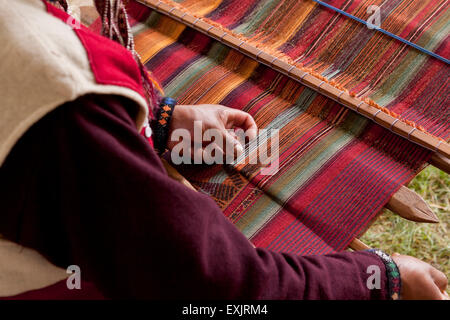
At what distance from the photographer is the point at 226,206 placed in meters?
0.96

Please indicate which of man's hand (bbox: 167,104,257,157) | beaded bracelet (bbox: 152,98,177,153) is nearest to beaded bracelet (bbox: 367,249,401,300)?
man's hand (bbox: 167,104,257,157)

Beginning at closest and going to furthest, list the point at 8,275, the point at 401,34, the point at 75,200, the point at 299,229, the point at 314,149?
1. the point at 75,200
2. the point at 8,275
3. the point at 299,229
4. the point at 314,149
5. the point at 401,34

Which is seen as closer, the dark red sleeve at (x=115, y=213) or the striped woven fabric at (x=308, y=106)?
the dark red sleeve at (x=115, y=213)

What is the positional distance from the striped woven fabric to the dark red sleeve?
36 centimetres

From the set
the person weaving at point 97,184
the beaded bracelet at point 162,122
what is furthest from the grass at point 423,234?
the person weaving at point 97,184

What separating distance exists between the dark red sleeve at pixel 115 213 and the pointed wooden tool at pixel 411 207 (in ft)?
1.50

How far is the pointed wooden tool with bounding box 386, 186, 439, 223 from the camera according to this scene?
904 millimetres

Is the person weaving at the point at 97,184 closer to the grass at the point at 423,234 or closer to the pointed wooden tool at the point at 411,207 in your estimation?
the pointed wooden tool at the point at 411,207

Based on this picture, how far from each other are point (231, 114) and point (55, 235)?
1.87 feet

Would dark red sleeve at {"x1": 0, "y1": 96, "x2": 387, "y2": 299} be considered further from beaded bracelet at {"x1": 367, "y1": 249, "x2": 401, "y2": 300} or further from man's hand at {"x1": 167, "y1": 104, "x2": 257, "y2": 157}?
man's hand at {"x1": 167, "y1": 104, "x2": 257, "y2": 157}

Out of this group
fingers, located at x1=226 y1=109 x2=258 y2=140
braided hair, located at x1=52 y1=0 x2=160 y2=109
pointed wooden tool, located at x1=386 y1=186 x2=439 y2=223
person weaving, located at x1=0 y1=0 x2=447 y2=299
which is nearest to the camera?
person weaving, located at x1=0 y1=0 x2=447 y2=299

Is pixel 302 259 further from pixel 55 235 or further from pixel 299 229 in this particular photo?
pixel 55 235

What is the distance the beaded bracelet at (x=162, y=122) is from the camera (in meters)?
0.97

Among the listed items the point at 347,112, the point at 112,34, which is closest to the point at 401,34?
the point at 347,112
